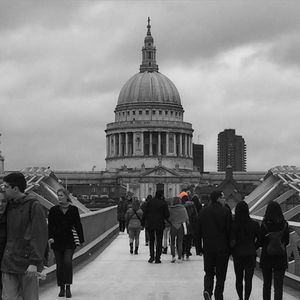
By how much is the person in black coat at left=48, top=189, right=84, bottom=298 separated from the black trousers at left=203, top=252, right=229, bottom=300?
238cm

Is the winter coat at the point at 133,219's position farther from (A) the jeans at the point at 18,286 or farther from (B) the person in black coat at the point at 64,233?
(A) the jeans at the point at 18,286

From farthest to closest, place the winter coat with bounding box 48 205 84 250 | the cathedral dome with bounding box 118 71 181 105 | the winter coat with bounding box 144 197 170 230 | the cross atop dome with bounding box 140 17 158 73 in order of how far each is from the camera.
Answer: the cross atop dome with bounding box 140 17 158 73 < the cathedral dome with bounding box 118 71 181 105 < the winter coat with bounding box 144 197 170 230 < the winter coat with bounding box 48 205 84 250

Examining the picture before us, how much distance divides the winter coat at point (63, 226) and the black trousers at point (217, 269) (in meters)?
2.38

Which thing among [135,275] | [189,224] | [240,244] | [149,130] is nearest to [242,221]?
[240,244]

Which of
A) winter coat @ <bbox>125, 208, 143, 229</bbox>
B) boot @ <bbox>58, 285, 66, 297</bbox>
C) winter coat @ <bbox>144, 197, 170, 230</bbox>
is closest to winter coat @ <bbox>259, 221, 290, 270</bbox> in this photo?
boot @ <bbox>58, 285, 66, 297</bbox>

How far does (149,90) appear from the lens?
6964 inches

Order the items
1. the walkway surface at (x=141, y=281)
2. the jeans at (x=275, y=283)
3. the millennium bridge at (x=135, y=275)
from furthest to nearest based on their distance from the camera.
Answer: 1. the millennium bridge at (x=135, y=275)
2. the walkway surface at (x=141, y=281)
3. the jeans at (x=275, y=283)

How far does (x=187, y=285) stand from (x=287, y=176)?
59.8 ft

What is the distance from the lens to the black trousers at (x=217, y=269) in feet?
46.6

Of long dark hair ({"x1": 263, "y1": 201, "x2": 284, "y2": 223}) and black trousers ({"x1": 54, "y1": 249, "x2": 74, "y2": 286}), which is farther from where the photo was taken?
black trousers ({"x1": 54, "y1": 249, "x2": 74, "y2": 286})

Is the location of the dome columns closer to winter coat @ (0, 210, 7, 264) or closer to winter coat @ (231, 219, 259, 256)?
winter coat @ (231, 219, 259, 256)

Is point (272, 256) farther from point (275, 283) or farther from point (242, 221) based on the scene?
point (242, 221)

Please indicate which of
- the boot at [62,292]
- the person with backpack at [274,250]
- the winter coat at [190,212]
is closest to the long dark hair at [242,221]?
the person with backpack at [274,250]

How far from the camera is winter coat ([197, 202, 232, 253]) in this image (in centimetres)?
1428
